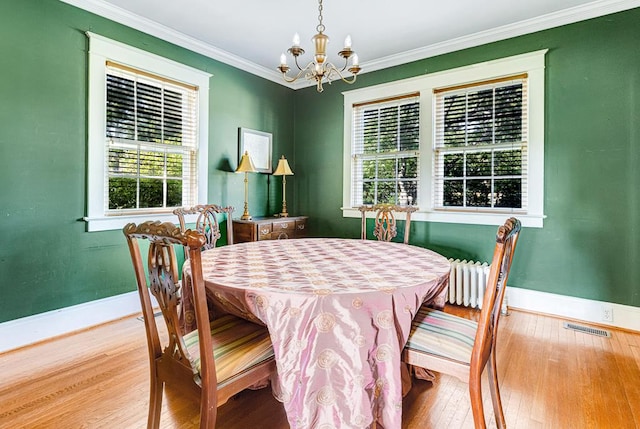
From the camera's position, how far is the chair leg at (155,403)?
1.39m

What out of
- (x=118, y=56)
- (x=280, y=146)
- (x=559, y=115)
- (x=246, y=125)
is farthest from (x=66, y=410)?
(x=559, y=115)

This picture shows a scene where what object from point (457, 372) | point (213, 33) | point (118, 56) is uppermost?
point (213, 33)

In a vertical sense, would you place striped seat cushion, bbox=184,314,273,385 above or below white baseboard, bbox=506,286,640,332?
above

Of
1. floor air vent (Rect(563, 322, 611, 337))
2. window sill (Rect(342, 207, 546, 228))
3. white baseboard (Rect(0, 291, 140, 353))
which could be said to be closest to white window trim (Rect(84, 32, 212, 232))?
white baseboard (Rect(0, 291, 140, 353))

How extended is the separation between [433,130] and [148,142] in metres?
2.85

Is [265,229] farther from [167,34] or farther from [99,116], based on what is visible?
[167,34]

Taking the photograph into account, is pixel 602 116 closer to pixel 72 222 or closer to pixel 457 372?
pixel 457 372

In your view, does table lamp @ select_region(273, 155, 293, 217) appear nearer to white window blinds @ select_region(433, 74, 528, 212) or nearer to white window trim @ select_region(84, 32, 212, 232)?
white window trim @ select_region(84, 32, 212, 232)

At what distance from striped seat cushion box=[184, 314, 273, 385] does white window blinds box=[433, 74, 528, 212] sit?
275cm

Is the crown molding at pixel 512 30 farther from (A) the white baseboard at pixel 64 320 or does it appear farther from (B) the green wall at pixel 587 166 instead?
(A) the white baseboard at pixel 64 320

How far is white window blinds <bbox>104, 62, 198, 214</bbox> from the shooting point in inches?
119

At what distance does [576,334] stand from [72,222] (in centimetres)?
408

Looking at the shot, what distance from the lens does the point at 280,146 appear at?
460cm

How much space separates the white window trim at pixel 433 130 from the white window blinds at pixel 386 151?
8 cm
